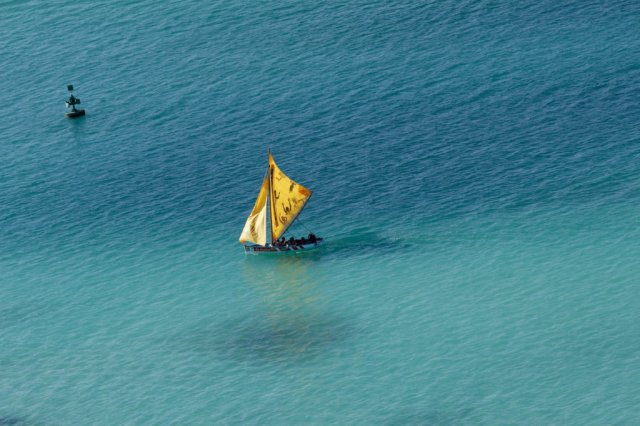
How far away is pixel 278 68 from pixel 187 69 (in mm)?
14470

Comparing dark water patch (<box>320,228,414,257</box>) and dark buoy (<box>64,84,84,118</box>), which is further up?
dark buoy (<box>64,84,84,118</box>)

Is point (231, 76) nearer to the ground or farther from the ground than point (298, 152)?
farther from the ground

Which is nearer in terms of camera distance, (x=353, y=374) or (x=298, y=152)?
(x=353, y=374)

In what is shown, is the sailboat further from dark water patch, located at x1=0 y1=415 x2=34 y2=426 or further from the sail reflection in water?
dark water patch, located at x1=0 y1=415 x2=34 y2=426

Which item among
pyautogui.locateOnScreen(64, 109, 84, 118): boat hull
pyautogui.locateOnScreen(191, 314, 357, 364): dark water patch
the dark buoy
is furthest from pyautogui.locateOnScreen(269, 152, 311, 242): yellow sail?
the dark buoy

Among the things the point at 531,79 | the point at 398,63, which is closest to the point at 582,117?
the point at 531,79

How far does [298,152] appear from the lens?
16838 centimetres

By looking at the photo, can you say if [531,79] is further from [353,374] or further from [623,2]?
[353,374]

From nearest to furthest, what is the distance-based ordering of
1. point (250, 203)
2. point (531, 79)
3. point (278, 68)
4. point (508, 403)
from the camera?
point (508, 403) < point (250, 203) < point (531, 79) < point (278, 68)

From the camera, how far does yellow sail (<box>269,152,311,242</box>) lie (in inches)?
5669

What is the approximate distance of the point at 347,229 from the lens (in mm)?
147375

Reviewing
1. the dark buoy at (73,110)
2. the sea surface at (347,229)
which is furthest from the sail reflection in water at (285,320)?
the dark buoy at (73,110)

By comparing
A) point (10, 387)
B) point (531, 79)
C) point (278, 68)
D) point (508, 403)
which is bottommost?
point (508, 403)

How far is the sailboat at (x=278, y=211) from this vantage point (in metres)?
144
